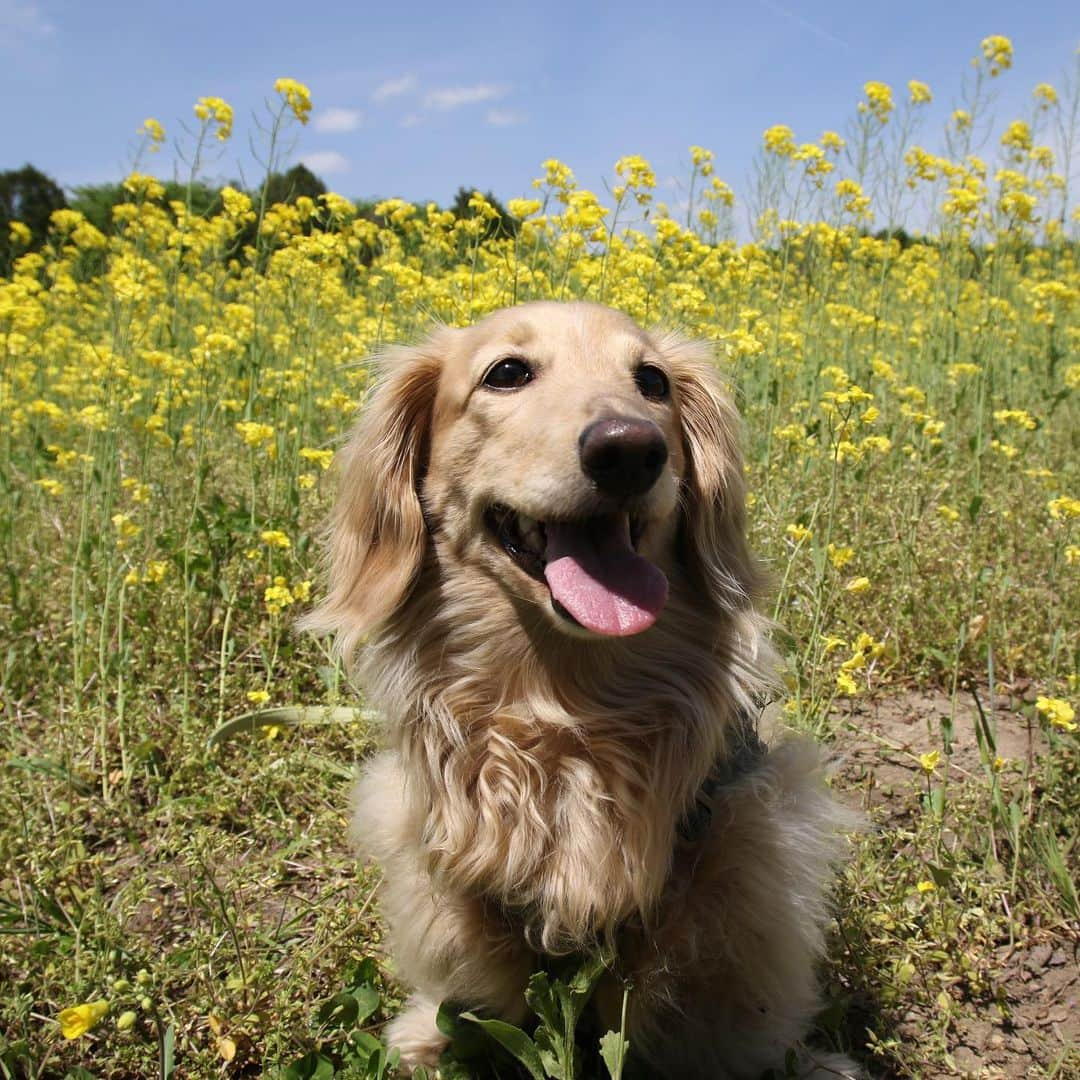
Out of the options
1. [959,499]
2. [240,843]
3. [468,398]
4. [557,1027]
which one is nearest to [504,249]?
[959,499]

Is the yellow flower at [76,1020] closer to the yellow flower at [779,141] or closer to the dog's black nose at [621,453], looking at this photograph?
the dog's black nose at [621,453]

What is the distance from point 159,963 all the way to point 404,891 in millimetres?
607

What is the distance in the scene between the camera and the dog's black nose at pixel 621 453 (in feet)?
5.54

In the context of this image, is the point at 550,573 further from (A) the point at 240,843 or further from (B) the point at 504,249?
(B) the point at 504,249

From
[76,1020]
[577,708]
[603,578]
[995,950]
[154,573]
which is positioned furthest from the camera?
[154,573]

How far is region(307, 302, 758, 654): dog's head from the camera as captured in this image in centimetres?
177

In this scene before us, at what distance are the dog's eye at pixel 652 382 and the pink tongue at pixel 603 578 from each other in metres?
0.42

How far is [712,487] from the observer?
2.20m

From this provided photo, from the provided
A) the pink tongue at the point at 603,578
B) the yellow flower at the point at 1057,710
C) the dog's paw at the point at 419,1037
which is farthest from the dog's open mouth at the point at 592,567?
the dog's paw at the point at 419,1037

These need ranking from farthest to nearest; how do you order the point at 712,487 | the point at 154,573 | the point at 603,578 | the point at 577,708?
the point at 154,573, the point at 712,487, the point at 577,708, the point at 603,578

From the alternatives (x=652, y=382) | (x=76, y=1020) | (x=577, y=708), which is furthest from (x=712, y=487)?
(x=76, y=1020)

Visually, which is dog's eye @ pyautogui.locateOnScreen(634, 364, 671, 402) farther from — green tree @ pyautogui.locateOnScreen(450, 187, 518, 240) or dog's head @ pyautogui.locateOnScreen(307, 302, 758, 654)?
green tree @ pyautogui.locateOnScreen(450, 187, 518, 240)

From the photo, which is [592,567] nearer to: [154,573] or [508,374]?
[508,374]

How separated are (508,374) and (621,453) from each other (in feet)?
1.69
